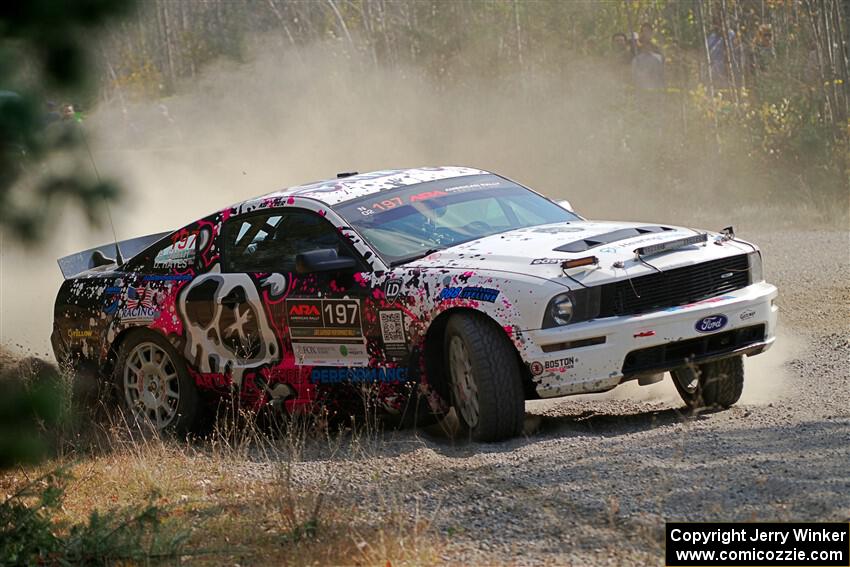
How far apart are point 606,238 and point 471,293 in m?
0.99

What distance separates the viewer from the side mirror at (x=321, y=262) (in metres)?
7.26

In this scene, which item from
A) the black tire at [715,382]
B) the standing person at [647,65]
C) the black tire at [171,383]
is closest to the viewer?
the black tire at [715,382]

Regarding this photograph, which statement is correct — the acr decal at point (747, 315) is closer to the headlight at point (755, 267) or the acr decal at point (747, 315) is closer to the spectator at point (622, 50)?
the headlight at point (755, 267)

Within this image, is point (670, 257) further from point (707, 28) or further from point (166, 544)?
point (707, 28)

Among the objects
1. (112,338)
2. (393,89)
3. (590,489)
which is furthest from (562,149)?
(590,489)

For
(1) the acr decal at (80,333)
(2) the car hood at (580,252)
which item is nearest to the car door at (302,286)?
(2) the car hood at (580,252)

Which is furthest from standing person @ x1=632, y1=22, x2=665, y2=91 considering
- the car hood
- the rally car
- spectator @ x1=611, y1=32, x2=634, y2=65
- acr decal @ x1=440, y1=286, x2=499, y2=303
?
acr decal @ x1=440, y1=286, x2=499, y2=303

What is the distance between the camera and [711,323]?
683cm

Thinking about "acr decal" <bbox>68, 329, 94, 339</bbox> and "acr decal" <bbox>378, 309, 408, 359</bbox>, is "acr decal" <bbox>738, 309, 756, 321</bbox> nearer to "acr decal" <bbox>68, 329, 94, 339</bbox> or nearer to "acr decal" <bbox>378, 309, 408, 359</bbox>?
"acr decal" <bbox>378, 309, 408, 359</bbox>

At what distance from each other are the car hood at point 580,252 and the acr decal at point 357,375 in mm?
631

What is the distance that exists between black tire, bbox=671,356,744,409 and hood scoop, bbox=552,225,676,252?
33.7 inches

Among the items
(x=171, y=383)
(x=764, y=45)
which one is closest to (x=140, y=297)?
(x=171, y=383)

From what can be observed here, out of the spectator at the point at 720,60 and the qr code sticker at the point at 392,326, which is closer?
the qr code sticker at the point at 392,326

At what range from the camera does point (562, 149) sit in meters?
23.9
